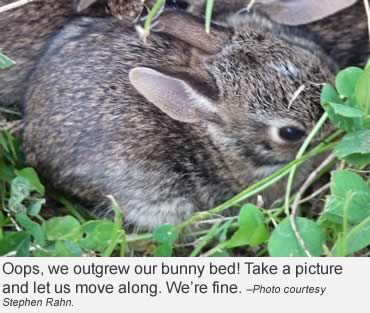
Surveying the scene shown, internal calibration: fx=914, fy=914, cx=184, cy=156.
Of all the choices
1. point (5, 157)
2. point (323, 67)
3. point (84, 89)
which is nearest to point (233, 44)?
point (323, 67)

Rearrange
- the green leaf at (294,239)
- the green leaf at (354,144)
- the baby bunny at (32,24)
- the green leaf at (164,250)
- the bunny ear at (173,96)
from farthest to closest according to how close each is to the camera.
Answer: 1. the baby bunny at (32,24)
2. the bunny ear at (173,96)
3. the green leaf at (164,250)
4. the green leaf at (354,144)
5. the green leaf at (294,239)

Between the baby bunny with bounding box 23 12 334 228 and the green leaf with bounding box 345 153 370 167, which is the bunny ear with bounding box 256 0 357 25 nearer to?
the baby bunny with bounding box 23 12 334 228

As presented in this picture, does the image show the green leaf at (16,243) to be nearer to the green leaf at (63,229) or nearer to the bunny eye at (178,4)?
the green leaf at (63,229)

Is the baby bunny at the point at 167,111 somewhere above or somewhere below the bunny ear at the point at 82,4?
below

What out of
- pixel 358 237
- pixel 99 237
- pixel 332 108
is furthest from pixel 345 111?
pixel 99 237

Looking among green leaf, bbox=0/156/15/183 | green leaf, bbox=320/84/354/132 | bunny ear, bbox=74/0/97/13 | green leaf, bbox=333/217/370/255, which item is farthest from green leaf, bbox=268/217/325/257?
bunny ear, bbox=74/0/97/13

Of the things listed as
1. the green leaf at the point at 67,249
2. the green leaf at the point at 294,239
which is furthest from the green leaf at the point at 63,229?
the green leaf at the point at 294,239
